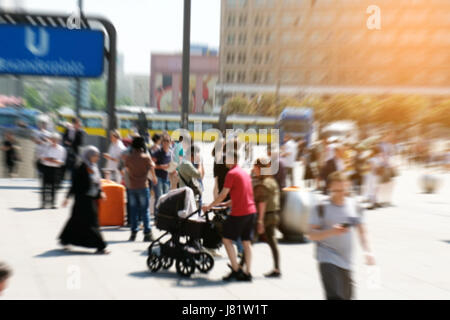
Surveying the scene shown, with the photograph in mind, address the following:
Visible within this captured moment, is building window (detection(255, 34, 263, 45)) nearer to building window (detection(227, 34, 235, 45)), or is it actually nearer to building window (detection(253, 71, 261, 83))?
building window (detection(253, 71, 261, 83))

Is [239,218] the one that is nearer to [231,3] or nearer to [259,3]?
[259,3]

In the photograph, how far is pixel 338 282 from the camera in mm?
5188

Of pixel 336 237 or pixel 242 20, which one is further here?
pixel 242 20

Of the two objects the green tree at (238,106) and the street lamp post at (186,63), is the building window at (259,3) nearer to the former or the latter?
the green tree at (238,106)

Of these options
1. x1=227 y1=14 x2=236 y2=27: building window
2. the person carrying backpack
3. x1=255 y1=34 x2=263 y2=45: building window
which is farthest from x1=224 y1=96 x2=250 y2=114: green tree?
the person carrying backpack

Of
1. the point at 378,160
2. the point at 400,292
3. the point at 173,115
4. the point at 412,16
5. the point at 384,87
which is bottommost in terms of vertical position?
the point at 400,292

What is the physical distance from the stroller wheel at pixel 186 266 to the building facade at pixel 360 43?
74.4m

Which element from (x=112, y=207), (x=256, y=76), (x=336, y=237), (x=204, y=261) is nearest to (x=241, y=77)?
(x=256, y=76)

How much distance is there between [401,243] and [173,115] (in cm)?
4771

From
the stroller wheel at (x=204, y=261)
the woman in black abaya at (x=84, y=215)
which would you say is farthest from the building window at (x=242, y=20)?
the stroller wheel at (x=204, y=261)

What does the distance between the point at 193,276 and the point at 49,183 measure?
676cm

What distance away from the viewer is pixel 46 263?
8367 mm

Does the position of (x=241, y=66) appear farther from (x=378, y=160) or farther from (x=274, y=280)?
(x=274, y=280)
